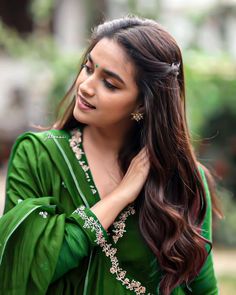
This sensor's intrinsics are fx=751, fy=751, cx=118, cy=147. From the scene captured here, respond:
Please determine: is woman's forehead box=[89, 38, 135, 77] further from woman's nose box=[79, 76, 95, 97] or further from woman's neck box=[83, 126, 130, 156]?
woman's neck box=[83, 126, 130, 156]

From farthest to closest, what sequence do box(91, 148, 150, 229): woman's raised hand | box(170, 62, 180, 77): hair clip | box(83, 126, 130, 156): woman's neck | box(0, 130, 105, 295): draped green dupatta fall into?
box(83, 126, 130, 156): woman's neck < box(170, 62, 180, 77): hair clip < box(91, 148, 150, 229): woman's raised hand < box(0, 130, 105, 295): draped green dupatta

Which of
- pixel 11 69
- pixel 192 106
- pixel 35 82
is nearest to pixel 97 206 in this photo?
pixel 192 106

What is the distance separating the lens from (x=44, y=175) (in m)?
2.73

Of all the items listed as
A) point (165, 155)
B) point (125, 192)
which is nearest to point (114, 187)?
point (125, 192)

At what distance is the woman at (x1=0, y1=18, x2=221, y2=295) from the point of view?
2572 millimetres

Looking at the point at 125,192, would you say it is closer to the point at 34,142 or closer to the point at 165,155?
the point at 165,155

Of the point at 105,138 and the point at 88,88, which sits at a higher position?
the point at 88,88

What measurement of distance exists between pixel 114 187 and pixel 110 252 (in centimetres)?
25

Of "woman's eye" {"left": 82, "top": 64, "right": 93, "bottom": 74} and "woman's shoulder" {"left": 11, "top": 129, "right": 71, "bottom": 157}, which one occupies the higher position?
"woman's eye" {"left": 82, "top": 64, "right": 93, "bottom": 74}

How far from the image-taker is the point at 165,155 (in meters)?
2.81

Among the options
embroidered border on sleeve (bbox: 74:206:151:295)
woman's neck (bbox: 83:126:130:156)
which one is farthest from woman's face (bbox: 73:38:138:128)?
embroidered border on sleeve (bbox: 74:206:151:295)

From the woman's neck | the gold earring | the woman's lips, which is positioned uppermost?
the woman's lips

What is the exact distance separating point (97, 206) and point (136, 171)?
22 centimetres

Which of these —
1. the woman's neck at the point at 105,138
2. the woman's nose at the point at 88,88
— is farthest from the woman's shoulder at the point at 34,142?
the woman's nose at the point at 88,88
